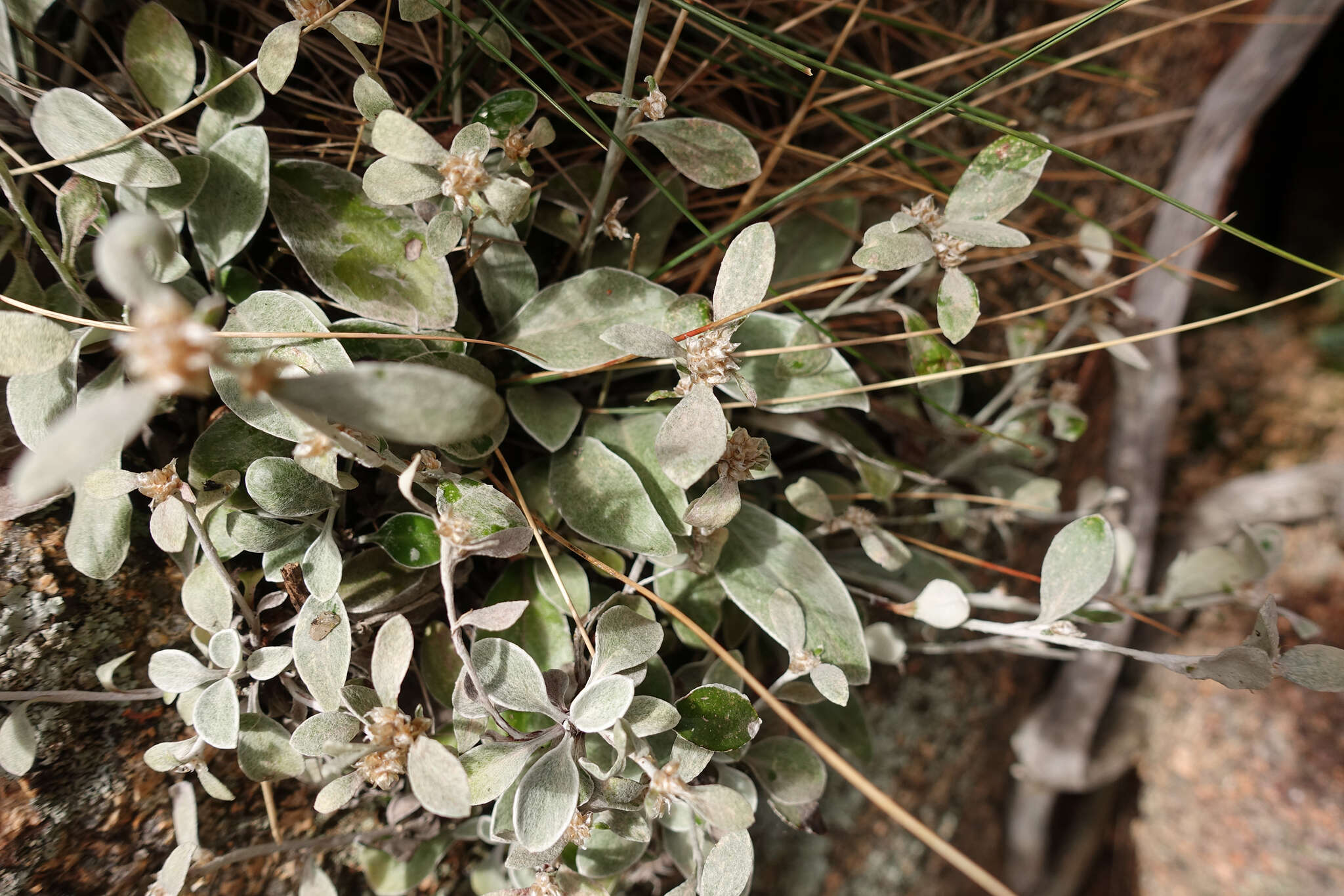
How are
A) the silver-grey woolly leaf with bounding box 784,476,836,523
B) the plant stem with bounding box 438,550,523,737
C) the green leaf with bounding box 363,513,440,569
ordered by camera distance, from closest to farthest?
the plant stem with bounding box 438,550,523,737 → the green leaf with bounding box 363,513,440,569 → the silver-grey woolly leaf with bounding box 784,476,836,523

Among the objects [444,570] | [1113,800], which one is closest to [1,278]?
[444,570]

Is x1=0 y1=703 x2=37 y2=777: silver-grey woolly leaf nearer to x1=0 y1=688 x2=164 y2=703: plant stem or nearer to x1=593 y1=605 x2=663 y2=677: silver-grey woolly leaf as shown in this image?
x1=0 y1=688 x2=164 y2=703: plant stem

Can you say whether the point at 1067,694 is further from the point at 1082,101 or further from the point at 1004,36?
the point at 1004,36

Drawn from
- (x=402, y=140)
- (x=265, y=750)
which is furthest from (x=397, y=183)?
(x=265, y=750)

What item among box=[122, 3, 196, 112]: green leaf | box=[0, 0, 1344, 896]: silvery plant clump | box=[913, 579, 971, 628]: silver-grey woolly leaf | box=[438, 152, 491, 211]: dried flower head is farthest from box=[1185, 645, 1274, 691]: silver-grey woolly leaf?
box=[122, 3, 196, 112]: green leaf

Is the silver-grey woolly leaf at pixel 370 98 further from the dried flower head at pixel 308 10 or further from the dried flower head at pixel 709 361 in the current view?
the dried flower head at pixel 709 361

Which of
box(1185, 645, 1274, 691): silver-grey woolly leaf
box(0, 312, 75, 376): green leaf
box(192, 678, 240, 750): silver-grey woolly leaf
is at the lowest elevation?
box(192, 678, 240, 750): silver-grey woolly leaf

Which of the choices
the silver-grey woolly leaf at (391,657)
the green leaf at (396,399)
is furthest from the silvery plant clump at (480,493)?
the green leaf at (396,399)
